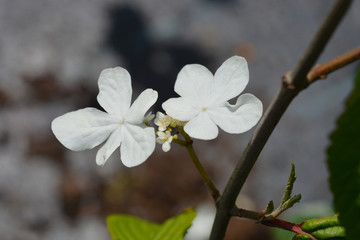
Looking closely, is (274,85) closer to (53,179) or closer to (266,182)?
(266,182)

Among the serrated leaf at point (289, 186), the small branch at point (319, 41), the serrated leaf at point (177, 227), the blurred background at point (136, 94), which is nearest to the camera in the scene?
the small branch at point (319, 41)

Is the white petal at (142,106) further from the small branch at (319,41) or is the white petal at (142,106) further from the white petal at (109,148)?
the small branch at (319,41)

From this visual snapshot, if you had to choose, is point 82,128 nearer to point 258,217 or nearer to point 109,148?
point 109,148

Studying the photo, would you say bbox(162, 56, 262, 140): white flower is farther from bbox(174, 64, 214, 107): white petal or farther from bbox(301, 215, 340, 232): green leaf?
bbox(301, 215, 340, 232): green leaf

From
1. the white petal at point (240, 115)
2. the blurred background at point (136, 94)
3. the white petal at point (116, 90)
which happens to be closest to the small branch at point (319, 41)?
the white petal at point (240, 115)

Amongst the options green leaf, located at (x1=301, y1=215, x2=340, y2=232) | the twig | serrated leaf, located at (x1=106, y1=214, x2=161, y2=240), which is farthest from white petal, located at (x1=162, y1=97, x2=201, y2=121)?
serrated leaf, located at (x1=106, y1=214, x2=161, y2=240)

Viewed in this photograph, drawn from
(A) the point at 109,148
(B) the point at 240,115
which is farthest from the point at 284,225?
(A) the point at 109,148
